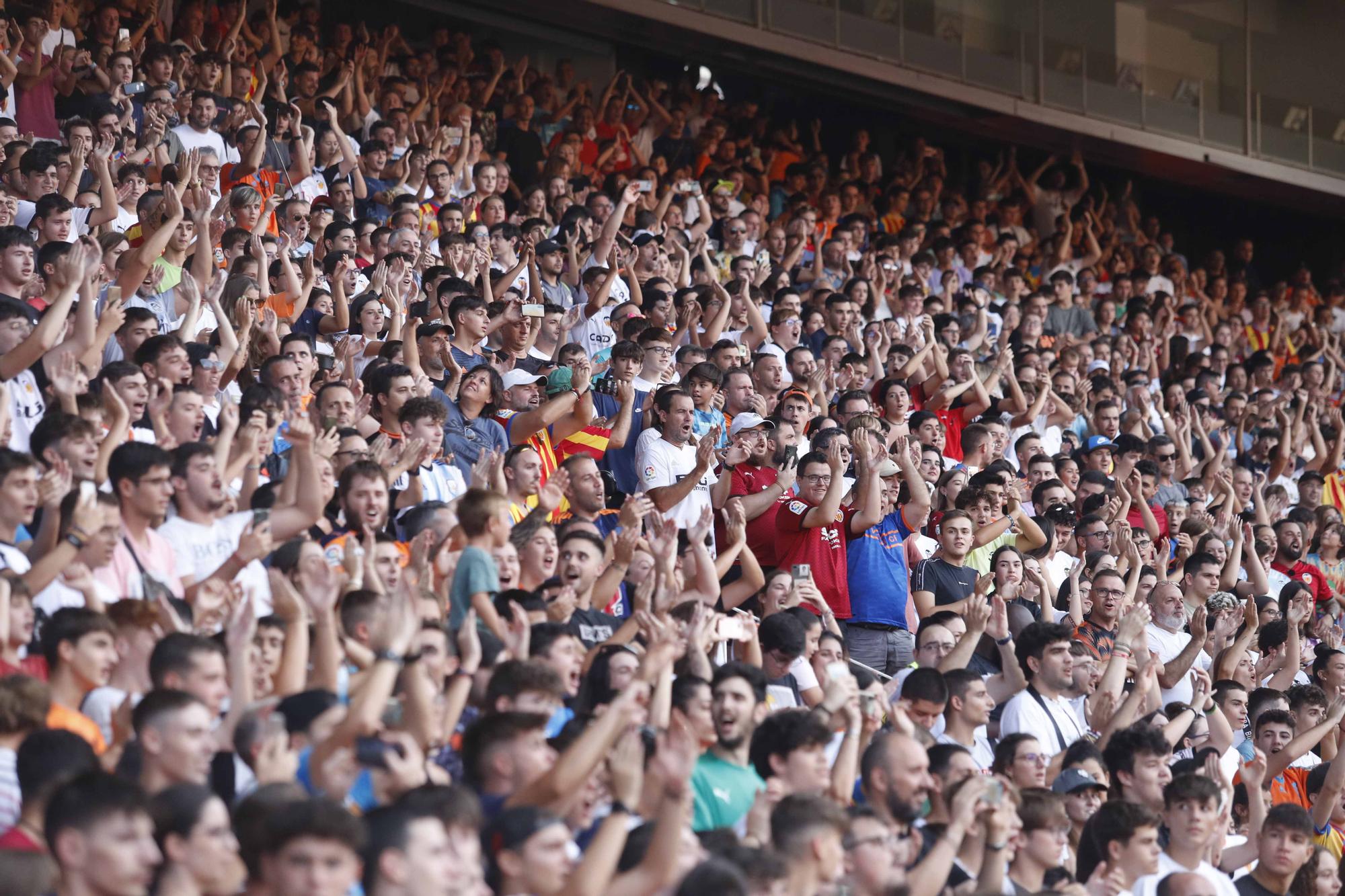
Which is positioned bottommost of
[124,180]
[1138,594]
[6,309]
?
[1138,594]

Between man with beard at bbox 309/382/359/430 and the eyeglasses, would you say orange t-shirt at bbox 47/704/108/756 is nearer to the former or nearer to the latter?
the eyeglasses

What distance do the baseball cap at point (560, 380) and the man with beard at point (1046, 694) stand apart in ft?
7.57

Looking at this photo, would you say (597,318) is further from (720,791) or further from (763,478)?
(720,791)

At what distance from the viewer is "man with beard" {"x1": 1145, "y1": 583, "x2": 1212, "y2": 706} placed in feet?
25.1

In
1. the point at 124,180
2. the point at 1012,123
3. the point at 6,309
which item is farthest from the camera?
the point at 1012,123

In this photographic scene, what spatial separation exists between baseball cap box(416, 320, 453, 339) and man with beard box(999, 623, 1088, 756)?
2.85m

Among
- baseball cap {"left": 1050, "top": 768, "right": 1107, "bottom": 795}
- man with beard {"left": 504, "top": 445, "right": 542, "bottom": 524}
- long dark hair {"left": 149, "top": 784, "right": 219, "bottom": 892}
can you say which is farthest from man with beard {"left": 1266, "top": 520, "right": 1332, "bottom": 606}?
long dark hair {"left": 149, "top": 784, "right": 219, "bottom": 892}

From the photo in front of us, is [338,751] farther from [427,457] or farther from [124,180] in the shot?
[124,180]

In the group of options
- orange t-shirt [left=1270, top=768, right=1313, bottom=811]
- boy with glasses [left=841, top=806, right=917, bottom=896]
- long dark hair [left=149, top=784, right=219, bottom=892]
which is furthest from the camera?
orange t-shirt [left=1270, top=768, right=1313, bottom=811]

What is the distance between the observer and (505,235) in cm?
1024

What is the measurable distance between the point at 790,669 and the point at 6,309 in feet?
9.91

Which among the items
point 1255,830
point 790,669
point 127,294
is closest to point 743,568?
point 790,669

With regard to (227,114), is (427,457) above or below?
below

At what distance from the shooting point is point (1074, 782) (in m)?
5.87
